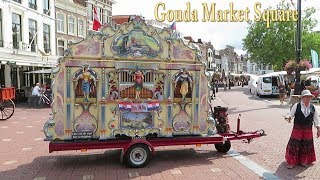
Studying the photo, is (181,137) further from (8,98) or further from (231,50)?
(231,50)

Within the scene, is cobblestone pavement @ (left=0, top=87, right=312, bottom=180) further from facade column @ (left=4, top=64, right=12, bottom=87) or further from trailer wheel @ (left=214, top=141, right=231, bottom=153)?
facade column @ (left=4, top=64, right=12, bottom=87)

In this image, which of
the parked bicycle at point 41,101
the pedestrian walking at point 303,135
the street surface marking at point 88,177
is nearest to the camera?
the street surface marking at point 88,177

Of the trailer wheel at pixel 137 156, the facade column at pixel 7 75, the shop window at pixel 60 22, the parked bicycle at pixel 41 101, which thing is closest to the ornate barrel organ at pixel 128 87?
the trailer wheel at pixel 137 156

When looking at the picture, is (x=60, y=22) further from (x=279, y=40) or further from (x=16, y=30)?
(x=279, y=40)

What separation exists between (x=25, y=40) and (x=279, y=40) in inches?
1141

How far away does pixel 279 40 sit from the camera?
3894 cm

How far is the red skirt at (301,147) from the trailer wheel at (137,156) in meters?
2.89

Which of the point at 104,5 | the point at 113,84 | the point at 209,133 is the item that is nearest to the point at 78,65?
the point at 113,84

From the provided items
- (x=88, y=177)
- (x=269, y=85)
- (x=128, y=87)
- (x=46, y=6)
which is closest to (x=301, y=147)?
(x=128, y=87)

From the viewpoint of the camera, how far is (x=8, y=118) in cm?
1308

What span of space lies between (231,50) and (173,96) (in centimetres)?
10596

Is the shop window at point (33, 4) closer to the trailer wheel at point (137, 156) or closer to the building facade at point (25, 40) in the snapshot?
the building facade at point (25, 40)

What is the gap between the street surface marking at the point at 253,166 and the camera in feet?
19.5

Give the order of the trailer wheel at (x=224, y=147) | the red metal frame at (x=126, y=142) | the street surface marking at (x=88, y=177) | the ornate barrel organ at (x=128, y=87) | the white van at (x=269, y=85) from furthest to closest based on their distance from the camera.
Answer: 1. the white van at (x=269, y=85)
2. the trailer wheel at (x=224, y=147)
3. the ornate barrel organ at (x=128, y=87)
4. the red metal frame at (x=126, y=142)
5. the street surface marking at (x=88, y=177)
